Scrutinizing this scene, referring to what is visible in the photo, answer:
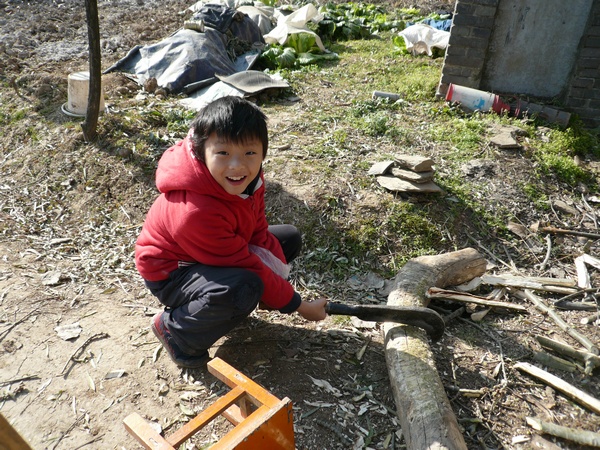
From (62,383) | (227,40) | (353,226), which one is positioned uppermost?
(227,40)

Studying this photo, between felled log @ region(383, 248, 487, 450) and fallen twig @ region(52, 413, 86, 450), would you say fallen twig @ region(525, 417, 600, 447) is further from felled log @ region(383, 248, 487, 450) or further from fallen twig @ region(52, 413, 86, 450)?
fallen twig @ region(52, 413, 86, 450)

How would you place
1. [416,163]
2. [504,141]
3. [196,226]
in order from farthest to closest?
[504,141]
[416,163]
[196,226]

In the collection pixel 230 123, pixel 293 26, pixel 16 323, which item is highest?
pixel 230 123

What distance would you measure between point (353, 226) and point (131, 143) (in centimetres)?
234

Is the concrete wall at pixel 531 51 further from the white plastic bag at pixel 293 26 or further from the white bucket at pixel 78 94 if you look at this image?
the white bucket at pixel 78 94

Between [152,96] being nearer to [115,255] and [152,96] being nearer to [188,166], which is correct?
[115,255]

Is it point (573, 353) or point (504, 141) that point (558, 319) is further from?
point (504, 141)

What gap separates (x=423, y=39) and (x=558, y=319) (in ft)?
18.9

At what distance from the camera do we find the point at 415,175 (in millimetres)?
3904

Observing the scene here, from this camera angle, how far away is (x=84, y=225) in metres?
4.04

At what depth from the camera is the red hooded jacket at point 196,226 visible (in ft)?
7.72

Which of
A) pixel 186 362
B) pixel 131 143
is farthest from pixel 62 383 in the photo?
pixel 131 143

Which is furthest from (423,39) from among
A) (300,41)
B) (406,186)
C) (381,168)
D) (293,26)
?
(406,186)

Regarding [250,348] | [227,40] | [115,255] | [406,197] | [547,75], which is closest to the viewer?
[250,348]
